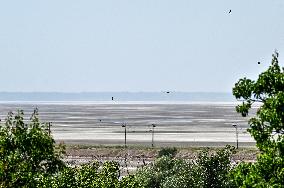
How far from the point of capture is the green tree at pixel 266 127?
78.1 feet

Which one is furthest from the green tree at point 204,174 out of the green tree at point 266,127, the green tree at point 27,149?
the green tree at point 266,127

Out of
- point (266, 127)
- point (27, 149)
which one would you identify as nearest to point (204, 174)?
point (27, 149)

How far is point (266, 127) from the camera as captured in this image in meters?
26.1

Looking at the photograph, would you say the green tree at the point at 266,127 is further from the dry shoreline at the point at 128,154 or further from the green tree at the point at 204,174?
the dry shoreline at the point at 128,154

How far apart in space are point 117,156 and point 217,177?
77.0 meters

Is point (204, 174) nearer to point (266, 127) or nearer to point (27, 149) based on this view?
point (27, 149)

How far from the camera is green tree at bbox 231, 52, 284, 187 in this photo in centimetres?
2381

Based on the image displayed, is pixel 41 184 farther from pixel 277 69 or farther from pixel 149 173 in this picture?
pixel 149 173

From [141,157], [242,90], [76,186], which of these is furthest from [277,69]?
[141,157]

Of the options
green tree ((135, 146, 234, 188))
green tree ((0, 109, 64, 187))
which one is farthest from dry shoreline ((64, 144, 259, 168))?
green tree ((0, 109, 64, 187))

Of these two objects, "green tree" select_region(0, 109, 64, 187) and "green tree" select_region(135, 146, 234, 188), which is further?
"green tree" select_region(135, 146, 234, 188)

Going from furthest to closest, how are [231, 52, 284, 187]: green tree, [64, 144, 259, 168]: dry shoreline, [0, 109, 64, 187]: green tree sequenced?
[64, 144, 259, 168]: dry shoreline
[0, 109, 64, 187]: green tree
[231, 52, 284, 187]: green tree

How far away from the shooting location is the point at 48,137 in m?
34.7

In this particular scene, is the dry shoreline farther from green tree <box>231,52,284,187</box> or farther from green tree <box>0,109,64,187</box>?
green tree <box>231,52,284,187</box>
